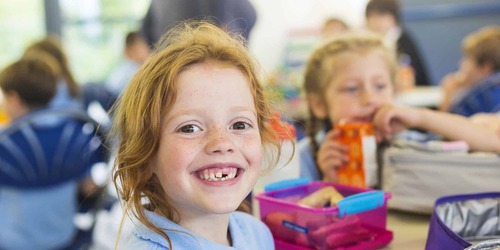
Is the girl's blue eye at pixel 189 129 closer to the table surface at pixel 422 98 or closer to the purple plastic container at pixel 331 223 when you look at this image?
the purple plastic container at pixel 331 223

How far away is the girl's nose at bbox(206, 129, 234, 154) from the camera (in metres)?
0.90

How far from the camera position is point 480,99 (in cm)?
270

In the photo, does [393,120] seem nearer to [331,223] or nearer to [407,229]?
[407,229]

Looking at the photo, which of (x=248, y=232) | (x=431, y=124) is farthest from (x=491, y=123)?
(x=248, y=232)

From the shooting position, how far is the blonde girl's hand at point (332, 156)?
143 centimetres

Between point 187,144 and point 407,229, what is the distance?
536 mm

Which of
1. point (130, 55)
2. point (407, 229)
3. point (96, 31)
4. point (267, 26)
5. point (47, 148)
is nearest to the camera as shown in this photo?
point (407, 229)

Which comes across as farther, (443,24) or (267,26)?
(267,26)

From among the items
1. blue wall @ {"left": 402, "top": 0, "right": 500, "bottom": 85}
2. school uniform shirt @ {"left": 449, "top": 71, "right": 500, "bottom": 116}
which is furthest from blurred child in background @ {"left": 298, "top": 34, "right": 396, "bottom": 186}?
blue wall @ {"left": 402, "top": 0, "right": 500, "bottom": 85}

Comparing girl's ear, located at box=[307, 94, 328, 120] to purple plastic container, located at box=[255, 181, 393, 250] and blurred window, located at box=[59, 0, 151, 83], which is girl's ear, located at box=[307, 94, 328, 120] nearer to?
purple plastic container, located at box=[255, 181, 393, 250]

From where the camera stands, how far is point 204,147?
908 mm

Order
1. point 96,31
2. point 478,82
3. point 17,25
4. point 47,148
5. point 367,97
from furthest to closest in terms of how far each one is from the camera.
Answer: point 96,31, point 17,25, point 478,82, point 47,148, point 367,97

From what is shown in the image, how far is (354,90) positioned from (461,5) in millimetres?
4269

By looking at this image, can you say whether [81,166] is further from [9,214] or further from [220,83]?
[220,83]
